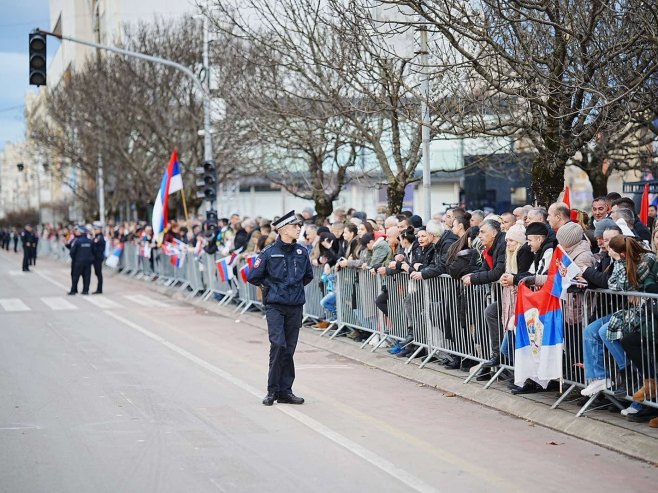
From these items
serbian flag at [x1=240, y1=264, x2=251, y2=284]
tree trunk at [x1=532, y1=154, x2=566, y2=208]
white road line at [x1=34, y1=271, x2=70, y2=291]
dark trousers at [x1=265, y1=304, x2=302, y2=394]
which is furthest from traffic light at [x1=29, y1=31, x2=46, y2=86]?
dark trousers at [x1=265, y1=304, x2=302, y2=394]

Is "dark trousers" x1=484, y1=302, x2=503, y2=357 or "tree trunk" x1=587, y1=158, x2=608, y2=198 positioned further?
"tree trunk" x1=587, y1=158, x2=608, y2=198

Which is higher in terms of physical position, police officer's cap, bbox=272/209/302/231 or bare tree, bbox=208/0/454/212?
bare tree, bbox=208/0/454/212

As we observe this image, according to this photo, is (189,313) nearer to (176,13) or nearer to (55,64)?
(176,13)

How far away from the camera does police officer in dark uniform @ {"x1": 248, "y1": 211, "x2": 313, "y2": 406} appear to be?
10.3m

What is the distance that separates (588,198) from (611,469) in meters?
48.1

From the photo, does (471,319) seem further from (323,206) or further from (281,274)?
(323,206)

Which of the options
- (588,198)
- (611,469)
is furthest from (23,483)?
(588,198)

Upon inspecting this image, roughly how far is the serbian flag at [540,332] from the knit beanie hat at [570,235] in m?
0.25

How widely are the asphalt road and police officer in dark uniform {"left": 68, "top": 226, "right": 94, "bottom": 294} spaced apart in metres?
11.5

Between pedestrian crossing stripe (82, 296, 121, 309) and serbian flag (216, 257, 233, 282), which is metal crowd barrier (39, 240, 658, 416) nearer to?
serbian flag (216, 257, 233, 282)

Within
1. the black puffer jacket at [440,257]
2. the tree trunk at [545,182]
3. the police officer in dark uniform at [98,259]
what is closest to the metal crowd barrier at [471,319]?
the black puffer jacket at [440,257]

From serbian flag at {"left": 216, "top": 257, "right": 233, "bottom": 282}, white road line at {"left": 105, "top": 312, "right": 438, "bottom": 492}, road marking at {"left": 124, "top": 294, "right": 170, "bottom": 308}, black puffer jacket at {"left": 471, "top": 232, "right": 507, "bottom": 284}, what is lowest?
white road line at {"left": 105, "top": 312, "right": 438, "bottom": 492}

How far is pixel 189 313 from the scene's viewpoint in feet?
69.1

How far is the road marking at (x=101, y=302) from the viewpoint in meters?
22.7
